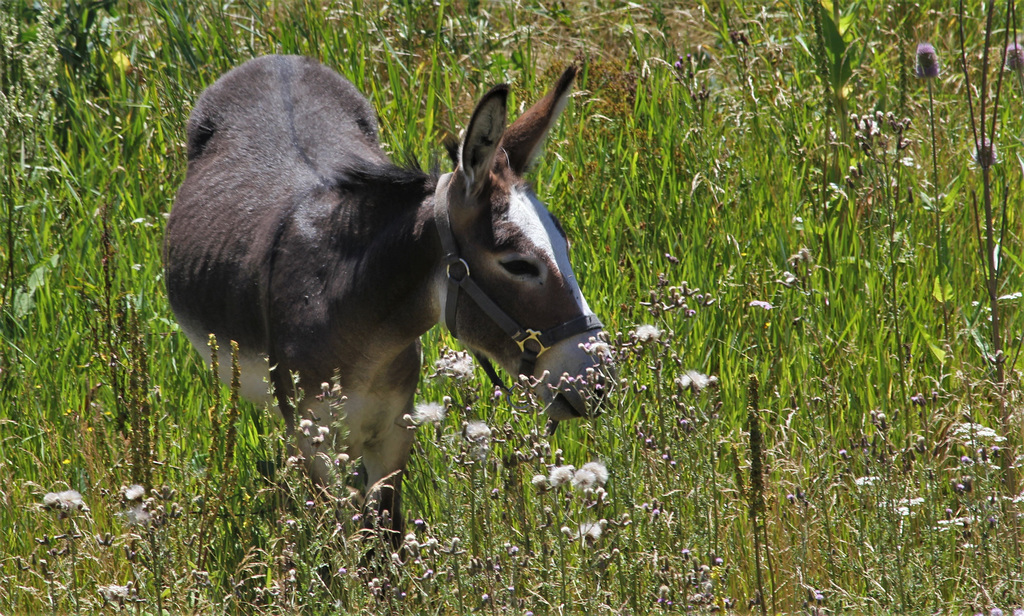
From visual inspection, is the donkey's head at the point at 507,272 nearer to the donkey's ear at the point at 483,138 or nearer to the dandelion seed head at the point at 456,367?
the donkey's ear at the point at 483,138

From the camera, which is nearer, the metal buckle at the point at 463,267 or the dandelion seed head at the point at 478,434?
the dandelion seed head at the point at 478,434

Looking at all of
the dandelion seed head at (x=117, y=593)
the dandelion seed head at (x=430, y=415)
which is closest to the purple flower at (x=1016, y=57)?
the dandelion seed head at (x=430, y=415)

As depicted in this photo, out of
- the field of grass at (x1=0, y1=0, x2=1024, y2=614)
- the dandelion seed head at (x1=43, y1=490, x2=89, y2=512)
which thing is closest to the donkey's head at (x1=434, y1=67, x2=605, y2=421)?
the field of grass at (x1=0, y1=0, x2=1024, y2=614)

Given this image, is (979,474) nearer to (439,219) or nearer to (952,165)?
(439,219)

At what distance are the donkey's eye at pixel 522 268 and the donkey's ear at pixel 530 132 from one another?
371 mm

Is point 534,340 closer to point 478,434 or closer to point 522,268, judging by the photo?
point 522,268

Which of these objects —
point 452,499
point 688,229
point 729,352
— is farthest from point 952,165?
point 452,499

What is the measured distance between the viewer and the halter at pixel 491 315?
2.88 m

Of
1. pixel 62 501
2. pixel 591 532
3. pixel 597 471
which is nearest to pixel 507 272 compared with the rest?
pixel 597 471

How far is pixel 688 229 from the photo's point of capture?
182 inches

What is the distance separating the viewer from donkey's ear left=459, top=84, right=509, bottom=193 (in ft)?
9.21

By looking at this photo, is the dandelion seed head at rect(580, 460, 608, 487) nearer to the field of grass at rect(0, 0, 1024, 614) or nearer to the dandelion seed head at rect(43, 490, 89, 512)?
the field of grass at rect(0, 0, 1024, 614)

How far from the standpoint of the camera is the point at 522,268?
116 inches

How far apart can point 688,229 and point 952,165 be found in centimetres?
154
